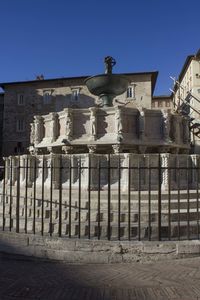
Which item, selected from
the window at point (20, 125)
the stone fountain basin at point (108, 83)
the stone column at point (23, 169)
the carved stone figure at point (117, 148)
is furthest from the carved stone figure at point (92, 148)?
the window at point (20, 125)

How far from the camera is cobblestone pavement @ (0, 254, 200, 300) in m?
4.32

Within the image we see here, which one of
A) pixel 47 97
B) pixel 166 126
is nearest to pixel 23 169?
pixel 166 126

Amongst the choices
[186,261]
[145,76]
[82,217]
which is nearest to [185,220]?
[186,261]

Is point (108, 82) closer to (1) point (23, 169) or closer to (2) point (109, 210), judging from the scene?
(1) point (23, 169)

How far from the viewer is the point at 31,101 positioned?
144 feet

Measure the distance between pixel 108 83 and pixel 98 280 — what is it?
9101mm

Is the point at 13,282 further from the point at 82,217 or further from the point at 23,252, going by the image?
the point at 82,217

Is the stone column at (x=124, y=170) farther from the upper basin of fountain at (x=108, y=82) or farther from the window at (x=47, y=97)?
the window at (x=47, y=97)

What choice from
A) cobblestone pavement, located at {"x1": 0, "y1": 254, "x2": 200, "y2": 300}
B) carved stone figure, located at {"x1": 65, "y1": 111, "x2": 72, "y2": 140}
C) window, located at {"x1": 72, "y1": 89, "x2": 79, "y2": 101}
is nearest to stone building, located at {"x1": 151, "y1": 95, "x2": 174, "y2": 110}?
window, located at {"x1": 72, "y1": 89, "x2": 79, "y2": 101}

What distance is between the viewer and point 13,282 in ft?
15.6

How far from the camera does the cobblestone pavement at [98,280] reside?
4316 mm

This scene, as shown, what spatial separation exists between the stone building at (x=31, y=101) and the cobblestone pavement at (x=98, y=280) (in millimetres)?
36024

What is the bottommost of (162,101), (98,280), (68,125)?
(98,280)

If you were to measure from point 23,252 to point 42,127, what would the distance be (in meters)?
7.33
